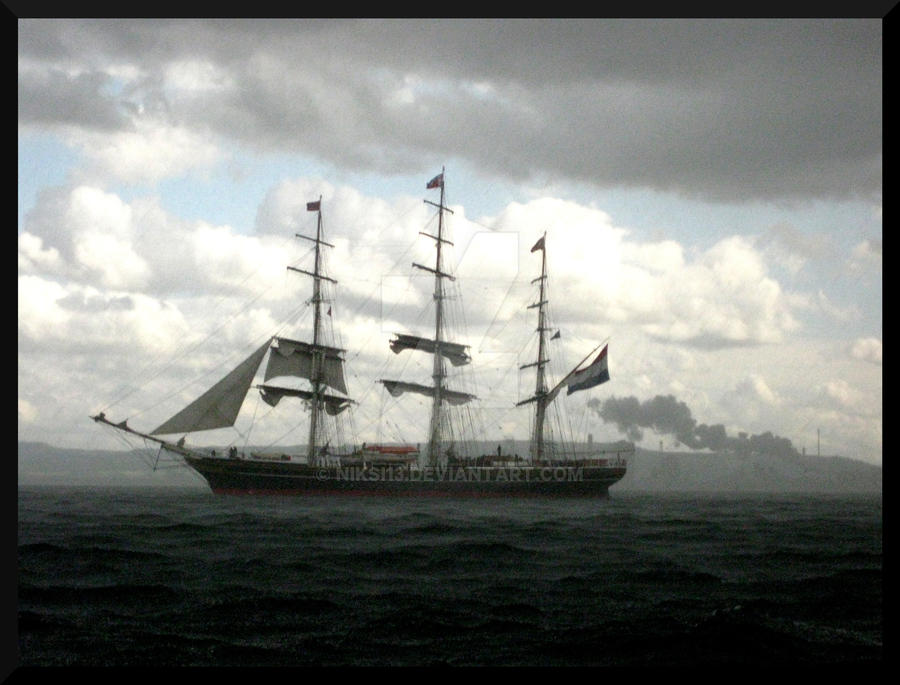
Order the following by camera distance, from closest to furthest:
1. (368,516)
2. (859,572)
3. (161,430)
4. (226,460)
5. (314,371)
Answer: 1. (859,572)
2. (368,516)
3. (161,430)
4. (226,460)
5. (314,371)

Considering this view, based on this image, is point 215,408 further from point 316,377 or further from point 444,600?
point 444,600

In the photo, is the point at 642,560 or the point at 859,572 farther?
the point at 642,560

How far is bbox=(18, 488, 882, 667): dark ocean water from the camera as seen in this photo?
35.0 feet

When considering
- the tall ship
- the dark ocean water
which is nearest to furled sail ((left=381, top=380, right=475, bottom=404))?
the tall ship

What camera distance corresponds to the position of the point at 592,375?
27797 millimetres

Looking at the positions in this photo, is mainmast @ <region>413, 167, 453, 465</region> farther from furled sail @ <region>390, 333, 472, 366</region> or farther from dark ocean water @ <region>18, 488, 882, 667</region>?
dark ocean water @ <region>18, 488, 882, 667</region>

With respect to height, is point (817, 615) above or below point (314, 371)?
below

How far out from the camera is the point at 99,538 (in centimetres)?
1619

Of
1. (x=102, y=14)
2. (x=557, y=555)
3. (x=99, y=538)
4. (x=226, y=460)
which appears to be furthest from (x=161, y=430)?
(x=102, y=14)

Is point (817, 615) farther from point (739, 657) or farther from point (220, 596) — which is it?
point (220, 596)

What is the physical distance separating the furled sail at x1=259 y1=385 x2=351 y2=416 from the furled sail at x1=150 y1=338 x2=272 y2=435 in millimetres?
2786

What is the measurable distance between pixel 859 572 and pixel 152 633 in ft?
33.5

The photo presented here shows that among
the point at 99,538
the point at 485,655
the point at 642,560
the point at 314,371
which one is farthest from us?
the point at 314,371

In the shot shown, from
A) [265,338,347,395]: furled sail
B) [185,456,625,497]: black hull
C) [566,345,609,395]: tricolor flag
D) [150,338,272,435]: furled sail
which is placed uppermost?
[265,338,347,395]: furled sail
